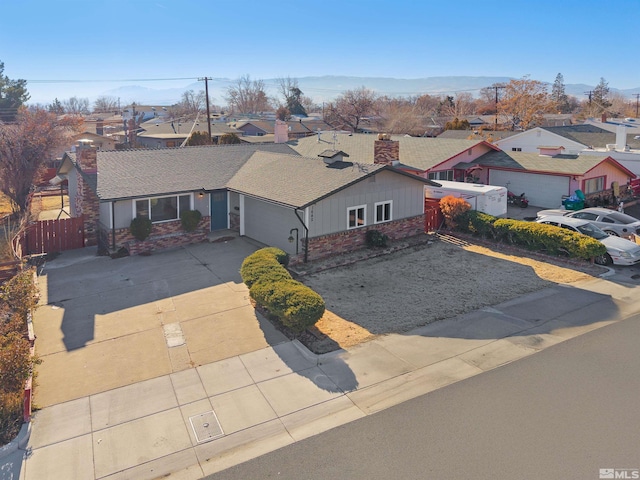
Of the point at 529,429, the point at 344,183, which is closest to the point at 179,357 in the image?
the point at 529,429

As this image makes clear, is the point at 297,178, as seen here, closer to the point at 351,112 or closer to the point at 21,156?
the point at 21,156

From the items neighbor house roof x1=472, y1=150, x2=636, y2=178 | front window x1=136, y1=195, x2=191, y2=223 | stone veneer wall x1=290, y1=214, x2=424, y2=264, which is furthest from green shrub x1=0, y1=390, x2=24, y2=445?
neighbor house roof x1=472, y1=150, x2=636, y2=178

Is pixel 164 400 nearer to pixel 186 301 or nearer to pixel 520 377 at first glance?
pixel 186 301

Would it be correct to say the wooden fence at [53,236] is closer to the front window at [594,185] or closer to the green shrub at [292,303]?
the green shrub at [292,303]

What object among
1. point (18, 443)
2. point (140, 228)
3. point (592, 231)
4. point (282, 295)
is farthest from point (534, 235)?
point (18, 443)

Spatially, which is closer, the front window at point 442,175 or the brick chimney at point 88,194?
the brick chimney at point 88,194

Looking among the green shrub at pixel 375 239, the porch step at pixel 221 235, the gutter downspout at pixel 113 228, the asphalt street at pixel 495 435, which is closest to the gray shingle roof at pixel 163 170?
the gutter downspout at pixel 113 228
